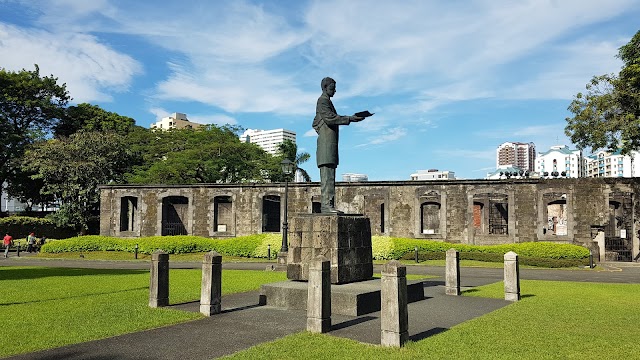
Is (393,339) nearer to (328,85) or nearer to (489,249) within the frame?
(328,85)

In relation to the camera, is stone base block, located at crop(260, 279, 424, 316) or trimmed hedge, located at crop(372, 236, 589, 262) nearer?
stone base block, located at crop(260, 279, 424, 316)

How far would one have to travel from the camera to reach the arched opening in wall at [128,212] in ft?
104

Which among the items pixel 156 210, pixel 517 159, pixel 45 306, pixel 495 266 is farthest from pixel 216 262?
pixel 517 159

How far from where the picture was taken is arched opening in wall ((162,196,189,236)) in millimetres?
31062

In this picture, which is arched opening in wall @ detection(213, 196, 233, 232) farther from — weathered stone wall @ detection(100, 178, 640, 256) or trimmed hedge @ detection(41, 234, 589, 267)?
trimmed hedge @ detection(41, 234, 589, 267)

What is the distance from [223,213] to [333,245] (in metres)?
23.1

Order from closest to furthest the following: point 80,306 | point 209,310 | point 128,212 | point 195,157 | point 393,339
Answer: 1. point 393,339
2. point 209,310
3. point 80,306
4. point 128,212
5. point 195,157

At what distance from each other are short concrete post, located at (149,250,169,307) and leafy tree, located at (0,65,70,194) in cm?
3327

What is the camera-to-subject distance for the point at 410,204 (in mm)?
27500

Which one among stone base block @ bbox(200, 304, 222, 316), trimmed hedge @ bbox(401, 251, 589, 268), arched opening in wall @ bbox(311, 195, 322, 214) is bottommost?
trimmed hedge @ bbox(401, 251, 589, 268)

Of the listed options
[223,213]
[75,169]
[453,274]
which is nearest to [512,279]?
[453,274]

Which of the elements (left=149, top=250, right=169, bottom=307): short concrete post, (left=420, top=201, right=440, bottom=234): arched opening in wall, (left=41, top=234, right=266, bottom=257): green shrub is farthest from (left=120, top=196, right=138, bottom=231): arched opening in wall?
(left=149, top=250, right=169, bottom=307): short concrete post

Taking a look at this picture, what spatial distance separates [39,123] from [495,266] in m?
37.4

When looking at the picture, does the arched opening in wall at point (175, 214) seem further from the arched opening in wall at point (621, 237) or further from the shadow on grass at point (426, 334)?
the shadow on grass at point (426, 334)
